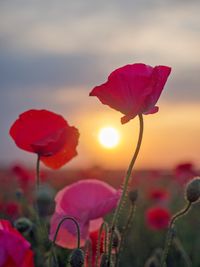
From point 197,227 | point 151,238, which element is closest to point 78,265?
point 151,238

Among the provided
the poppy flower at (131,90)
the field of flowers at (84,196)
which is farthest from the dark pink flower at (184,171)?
the poppy flower at (131,90)

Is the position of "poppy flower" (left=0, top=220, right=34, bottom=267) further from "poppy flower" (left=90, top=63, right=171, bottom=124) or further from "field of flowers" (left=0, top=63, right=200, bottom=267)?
"poppy flower" (left=90, top=63, right=171, bottom=124)

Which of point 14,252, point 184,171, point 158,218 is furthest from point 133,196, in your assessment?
point 184,171

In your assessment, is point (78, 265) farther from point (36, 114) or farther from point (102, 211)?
point (36, 114)

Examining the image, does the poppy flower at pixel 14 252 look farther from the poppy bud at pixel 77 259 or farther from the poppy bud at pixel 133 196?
the poppy bud at pixel 133 196

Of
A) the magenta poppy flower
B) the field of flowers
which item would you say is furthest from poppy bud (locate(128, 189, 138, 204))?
the magenta poppy flower

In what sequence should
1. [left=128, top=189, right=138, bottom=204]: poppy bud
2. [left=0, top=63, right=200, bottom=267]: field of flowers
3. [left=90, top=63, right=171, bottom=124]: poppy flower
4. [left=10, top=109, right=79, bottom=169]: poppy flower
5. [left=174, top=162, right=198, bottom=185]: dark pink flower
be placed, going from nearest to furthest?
[left=0, top=63, right=200, bottom=267]: field of flowers
[left=90, top=63, right=171, bottom=124]: poppy flower
[left=10, top=109, right=79, bottom=169]: poppy flower
[left=128, top=189, right=138, bottom=204]: poppy bud
[left=174, top=162, right=198, bottom=185]: dark pink flower
